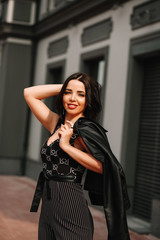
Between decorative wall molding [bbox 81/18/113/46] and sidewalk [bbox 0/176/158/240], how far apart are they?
11.7 feet

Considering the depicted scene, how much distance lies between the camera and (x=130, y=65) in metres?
7.51

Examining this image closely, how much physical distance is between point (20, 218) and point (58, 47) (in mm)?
5542

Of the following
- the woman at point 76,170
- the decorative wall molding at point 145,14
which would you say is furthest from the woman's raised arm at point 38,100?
the decorative wall molding at point 145,14

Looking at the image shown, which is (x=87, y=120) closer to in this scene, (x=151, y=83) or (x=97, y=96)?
(x=97, y=96)

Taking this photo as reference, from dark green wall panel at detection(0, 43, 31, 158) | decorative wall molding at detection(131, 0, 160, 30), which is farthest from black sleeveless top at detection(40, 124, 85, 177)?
dark green wall panel at detection(0, 43, 31, 158)

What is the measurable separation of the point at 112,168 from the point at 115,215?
0.90 feet

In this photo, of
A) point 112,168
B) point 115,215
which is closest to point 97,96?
point 112,168

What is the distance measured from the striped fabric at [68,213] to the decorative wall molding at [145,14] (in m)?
4.80

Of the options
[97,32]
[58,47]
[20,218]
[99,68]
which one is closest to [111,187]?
[20,218]

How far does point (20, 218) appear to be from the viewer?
265 inches

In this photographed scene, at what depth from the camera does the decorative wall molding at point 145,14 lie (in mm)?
6773

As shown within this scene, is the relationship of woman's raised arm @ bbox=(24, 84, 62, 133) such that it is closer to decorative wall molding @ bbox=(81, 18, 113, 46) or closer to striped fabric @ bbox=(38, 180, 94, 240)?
striped fabric @ bbox=(38, 180, 94, 240)

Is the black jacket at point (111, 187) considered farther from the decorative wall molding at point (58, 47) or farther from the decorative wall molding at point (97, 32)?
the decorative wall molding at point (58, 47)

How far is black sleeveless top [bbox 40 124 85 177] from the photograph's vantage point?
2551 mm
